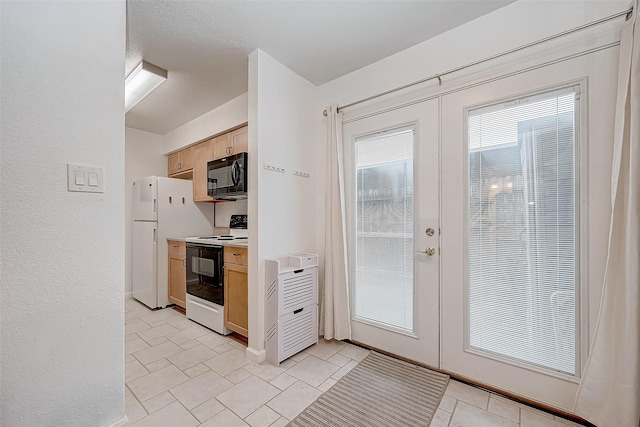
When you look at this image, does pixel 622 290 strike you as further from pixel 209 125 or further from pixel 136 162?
pixel 136 162

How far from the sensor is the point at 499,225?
174 cm

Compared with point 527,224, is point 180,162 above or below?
above

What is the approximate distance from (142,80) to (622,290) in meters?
3.84

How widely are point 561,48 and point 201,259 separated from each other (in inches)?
129

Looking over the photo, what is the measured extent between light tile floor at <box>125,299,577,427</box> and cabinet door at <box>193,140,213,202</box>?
68.3 inches

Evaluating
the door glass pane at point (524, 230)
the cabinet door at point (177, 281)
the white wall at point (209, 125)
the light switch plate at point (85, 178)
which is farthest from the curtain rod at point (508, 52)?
the cabinet door at point (177, 281)

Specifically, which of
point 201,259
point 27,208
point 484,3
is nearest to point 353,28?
point 484,3

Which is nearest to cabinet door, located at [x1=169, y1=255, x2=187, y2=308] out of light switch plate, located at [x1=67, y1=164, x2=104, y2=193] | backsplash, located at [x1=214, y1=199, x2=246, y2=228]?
backsplash, located at [x1=214, y1=199, x2=246, y2=228]

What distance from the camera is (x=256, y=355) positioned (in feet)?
6.92

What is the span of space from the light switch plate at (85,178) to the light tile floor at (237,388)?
1.29 m

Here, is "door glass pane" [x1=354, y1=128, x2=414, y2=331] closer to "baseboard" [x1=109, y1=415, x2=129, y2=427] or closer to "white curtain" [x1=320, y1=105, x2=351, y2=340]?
"white curtain" [x1=320, y1=105, x2=351, y2=340]

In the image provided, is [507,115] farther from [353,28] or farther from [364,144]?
[353,28]

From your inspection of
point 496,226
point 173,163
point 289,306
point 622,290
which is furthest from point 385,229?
point 173,163

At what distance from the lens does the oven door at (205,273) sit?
2611 millimetres
